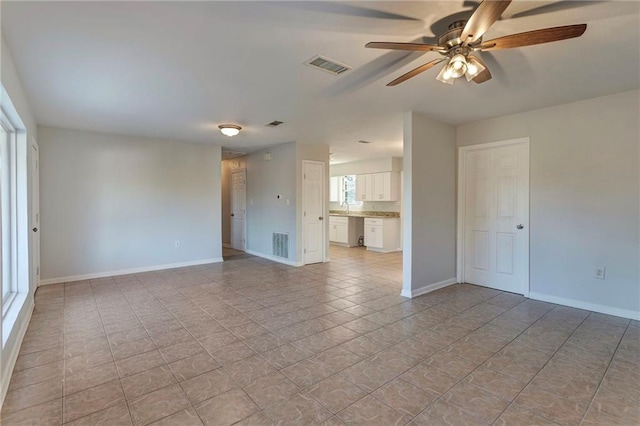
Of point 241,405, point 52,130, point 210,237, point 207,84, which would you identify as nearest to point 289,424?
point 241,405

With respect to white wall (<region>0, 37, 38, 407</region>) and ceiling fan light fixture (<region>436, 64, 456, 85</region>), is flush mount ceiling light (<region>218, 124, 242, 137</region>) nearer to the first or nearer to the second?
white wall (<region>0, 37, 38, 407</region>)

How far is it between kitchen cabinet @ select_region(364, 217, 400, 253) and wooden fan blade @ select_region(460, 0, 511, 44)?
6.18m

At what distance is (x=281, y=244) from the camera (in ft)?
21.5

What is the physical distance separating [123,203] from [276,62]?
436cm

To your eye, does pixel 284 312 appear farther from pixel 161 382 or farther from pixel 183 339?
pixel 161 382

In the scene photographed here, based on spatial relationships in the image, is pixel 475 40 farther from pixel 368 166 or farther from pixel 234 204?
pixel 234 204

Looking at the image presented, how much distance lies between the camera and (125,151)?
554 cm

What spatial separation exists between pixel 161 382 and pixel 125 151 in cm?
464

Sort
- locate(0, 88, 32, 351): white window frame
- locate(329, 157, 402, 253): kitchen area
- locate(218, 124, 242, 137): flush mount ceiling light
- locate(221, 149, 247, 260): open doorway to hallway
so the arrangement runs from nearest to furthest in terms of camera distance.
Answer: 1. locate(0, 88, 32, 351): white window frame
2. locate(218, 124, 242, 137): flush mount ceiling light
3. locate(221, 149, 247, 260): open doorway to hallway
4. locate(329, 157, 402, 253): kitchen area

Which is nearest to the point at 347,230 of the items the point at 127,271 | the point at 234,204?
the point at 234,204

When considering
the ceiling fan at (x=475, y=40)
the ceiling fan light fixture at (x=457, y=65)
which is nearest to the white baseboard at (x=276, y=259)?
the ceiling fan at (x=475, y=40)

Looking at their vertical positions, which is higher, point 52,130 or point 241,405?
point 52,130

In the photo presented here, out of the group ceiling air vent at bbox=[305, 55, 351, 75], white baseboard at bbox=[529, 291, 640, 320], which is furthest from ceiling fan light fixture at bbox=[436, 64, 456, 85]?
white baseboard at bbox=[529, 291, 640, 320]

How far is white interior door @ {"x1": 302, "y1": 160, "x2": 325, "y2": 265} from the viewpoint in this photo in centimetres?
633
